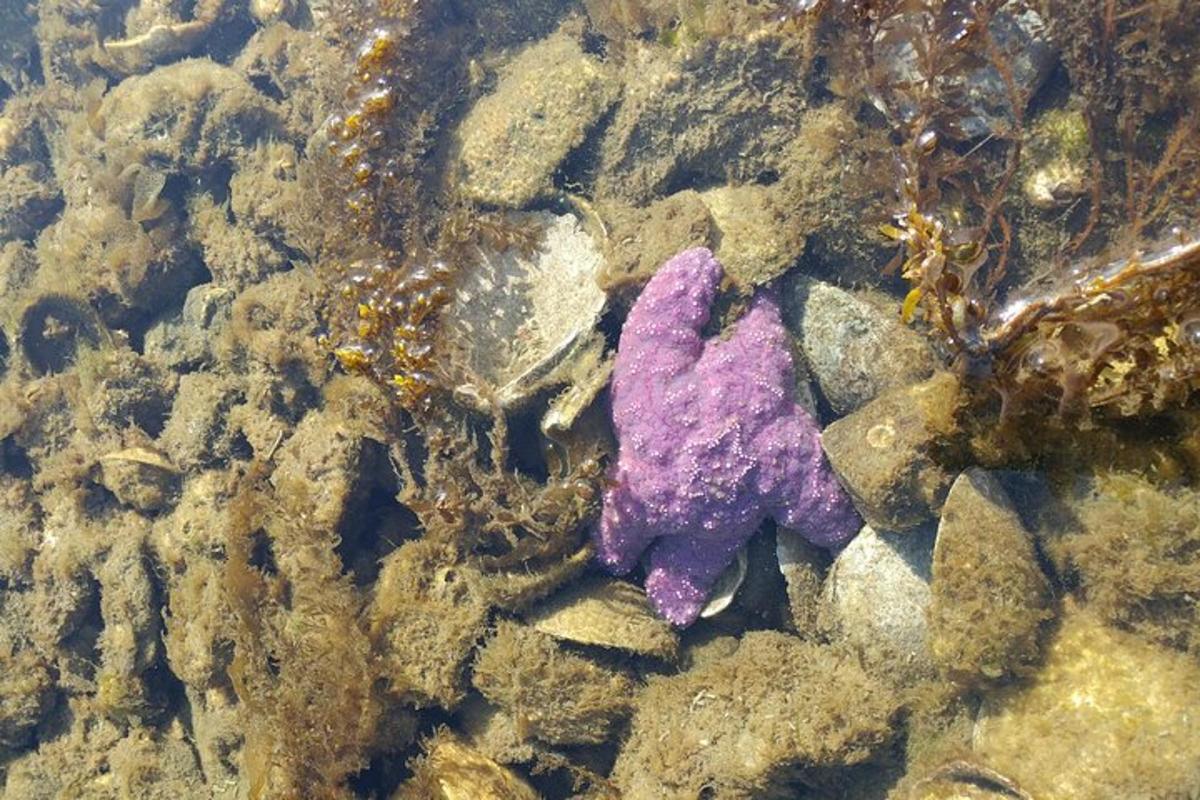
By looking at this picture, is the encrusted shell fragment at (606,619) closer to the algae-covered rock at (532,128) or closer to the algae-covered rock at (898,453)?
the algae-covered rock at (898,453)

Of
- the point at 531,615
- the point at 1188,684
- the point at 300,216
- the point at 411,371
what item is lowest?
the point at 1188,684

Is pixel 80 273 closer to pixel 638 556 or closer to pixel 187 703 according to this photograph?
pixel 187 703

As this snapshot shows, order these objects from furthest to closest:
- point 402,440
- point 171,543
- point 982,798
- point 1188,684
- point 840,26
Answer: point 171,543 < point 402,440 < point 840,26 < point 982,798 < point 1188,684

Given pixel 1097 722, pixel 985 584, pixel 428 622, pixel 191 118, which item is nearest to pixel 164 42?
pixel 191 118

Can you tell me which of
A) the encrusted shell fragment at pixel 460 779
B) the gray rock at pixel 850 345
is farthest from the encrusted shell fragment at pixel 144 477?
the gray rock at pixel 850 345

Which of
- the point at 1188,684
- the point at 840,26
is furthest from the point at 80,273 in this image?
the point at 1188,684

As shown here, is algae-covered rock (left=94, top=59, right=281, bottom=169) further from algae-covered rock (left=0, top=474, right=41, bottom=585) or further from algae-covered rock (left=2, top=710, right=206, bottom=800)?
algae-covered rock (left=2, top=710, right=206, bottom=800)
